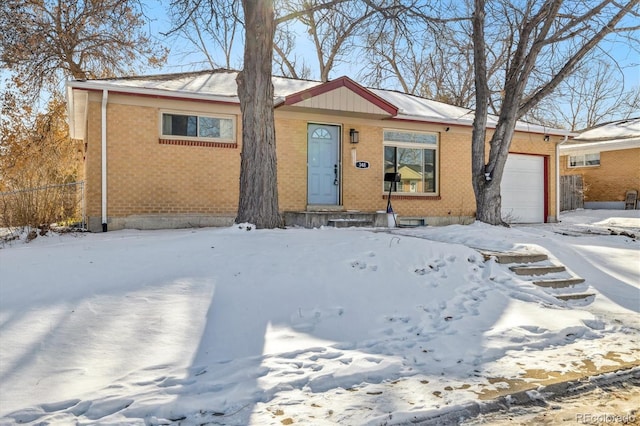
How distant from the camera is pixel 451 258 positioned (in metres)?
7.11

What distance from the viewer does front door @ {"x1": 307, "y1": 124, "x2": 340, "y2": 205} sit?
12461 millimetres

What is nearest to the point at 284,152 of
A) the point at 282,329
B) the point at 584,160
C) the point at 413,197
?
the point at 413,197

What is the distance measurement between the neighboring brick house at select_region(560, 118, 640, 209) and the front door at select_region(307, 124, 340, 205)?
1430 centimetres

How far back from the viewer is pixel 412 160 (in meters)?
13.8

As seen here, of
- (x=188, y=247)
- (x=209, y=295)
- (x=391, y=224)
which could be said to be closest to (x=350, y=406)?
(x=209, y=295)

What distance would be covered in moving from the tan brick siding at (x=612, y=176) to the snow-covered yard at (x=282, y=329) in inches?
641

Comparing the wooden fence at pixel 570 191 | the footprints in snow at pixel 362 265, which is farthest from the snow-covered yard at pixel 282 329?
the wooden fence at pixel 570 191

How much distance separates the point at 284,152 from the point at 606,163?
58.7 feet

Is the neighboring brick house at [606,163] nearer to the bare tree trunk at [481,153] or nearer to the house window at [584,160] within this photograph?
the house window at [584,160]

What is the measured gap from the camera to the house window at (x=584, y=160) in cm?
2322

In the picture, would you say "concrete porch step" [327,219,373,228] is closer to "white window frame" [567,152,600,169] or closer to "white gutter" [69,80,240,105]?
"white gutter" [69,80,240,105]

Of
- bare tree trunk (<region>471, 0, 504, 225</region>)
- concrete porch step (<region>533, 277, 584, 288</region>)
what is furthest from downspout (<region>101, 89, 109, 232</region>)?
concrete porch step (<region>533, 277, 584, 288</region>)

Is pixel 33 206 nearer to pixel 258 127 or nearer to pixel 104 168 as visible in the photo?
pixel 104 168

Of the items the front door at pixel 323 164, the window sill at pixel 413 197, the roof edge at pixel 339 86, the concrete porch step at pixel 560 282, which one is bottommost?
the concrete porch step at pixel 560 282
